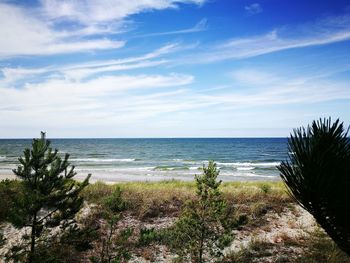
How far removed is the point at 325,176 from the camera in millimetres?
3822

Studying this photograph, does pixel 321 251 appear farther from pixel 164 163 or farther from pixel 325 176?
pixel 164 163

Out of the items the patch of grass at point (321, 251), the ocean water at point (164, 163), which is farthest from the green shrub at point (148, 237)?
the patch of grass at point (321, 251)

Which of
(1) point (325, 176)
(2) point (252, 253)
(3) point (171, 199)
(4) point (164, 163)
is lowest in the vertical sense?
(4) point (164, 163)

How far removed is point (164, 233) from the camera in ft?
39.6

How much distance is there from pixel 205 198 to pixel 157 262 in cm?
323

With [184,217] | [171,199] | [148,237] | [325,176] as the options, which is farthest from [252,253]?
[325,176]

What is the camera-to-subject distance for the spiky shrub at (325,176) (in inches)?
150

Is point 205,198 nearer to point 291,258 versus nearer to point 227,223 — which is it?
A: point 227,223

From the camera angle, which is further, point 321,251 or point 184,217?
point 321,251

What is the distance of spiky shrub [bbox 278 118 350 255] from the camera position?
381cm

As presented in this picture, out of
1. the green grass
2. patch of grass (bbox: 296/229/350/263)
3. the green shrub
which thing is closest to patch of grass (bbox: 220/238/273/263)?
patch of grass (bbox: 296/229/350/263)

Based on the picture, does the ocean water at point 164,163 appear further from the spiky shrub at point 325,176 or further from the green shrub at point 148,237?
the spiky shrub at point 325,176

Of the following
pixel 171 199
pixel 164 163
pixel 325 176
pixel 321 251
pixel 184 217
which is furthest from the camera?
pixel 164 163

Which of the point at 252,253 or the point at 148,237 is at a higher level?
the point at 148,237
